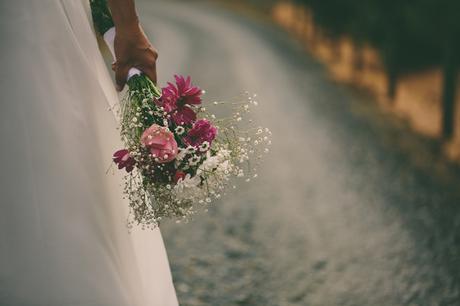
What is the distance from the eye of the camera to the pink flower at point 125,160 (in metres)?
2.92

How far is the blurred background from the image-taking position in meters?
5.14

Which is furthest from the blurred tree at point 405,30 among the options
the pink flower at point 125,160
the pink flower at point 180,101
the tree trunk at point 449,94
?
the pink flower at point 125,160

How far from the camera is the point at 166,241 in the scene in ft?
19.8

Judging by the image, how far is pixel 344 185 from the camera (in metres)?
7.68

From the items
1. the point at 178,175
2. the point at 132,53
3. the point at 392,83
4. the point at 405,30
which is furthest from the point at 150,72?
the point at 405,30

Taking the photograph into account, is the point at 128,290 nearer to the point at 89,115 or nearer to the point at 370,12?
the point at 89,115

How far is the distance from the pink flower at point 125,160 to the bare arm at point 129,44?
1.08ft

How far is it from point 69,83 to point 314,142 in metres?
6.96

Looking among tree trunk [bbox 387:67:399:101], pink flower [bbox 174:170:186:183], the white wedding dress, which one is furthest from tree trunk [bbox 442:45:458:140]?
the white wedding dress

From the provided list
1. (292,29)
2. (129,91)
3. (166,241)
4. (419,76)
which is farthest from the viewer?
(292,29)

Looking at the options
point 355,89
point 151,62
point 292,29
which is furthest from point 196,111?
point 292,29

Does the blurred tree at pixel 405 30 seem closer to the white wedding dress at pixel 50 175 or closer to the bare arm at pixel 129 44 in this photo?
the bare arm at pixel 129 44

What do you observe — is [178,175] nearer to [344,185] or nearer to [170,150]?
[170,150]

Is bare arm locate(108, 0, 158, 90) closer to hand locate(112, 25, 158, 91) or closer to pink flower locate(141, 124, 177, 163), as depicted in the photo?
hand locate(112, 25, 158, 91)
